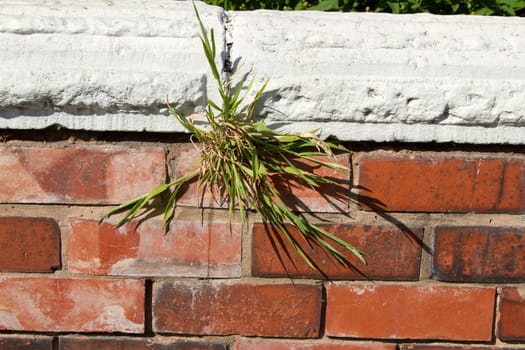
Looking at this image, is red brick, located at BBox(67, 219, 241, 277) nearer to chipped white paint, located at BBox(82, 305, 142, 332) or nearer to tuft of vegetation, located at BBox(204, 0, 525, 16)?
chipped white paint, located at BBox(82, 305, 142, 332)

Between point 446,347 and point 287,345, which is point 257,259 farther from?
point 446,347

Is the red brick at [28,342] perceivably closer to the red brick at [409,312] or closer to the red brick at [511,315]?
the red brick at [409,312]

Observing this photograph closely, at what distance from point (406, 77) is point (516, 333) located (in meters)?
0.39

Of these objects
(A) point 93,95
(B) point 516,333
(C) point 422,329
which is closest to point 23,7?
(A) point 93,95

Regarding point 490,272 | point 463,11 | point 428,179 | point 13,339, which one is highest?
point 463,11

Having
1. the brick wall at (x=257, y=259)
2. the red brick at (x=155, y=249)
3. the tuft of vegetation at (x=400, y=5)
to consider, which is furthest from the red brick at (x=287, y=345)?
the tuft of vegetation at (x=400, y=5)

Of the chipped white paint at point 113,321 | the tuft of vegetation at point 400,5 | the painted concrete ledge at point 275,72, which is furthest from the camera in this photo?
the tuft of vegetation at point 400,5

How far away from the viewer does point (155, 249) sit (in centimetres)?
77

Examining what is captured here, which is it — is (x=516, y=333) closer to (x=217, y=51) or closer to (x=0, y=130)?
(x=217, y=51)

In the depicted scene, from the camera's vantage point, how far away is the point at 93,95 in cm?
69

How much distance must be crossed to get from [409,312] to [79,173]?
470 millimetres

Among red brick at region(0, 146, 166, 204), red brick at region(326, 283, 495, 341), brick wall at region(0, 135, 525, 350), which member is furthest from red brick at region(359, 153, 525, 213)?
red brick at region(0, 146, 166, 204)

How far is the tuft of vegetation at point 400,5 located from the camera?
1023mm

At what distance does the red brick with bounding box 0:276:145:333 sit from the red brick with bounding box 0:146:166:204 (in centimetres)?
11
